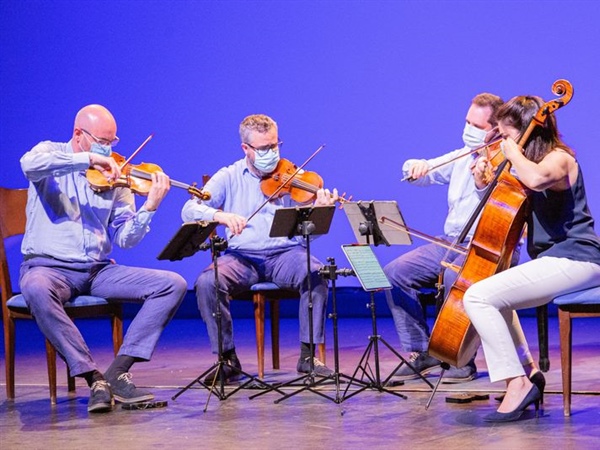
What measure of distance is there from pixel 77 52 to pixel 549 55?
135 inches

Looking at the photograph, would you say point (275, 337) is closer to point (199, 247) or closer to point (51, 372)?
point (199, 247)

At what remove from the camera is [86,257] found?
4.55m

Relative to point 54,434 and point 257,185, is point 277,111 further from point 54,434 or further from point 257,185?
point 54,434

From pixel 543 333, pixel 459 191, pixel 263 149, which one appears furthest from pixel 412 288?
pixel 263 149

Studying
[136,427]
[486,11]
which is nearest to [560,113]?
[486,11]

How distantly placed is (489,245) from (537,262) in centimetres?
19

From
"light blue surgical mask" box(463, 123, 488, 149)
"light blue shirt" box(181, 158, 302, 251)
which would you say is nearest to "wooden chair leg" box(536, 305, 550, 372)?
"light blue surgical mask" box(463, 123, 488, 149)

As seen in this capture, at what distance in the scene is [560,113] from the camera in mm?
6359

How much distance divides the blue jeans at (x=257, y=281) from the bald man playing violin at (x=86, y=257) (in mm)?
343

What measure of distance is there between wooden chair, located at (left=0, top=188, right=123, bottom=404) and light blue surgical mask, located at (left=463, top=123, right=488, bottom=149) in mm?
1816

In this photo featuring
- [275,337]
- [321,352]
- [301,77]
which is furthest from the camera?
[301,77]

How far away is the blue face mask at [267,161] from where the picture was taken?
5.02 metres

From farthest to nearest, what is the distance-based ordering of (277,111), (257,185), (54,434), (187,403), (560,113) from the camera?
(277,111), (560,113), (257,185), (187,403), (54,434)

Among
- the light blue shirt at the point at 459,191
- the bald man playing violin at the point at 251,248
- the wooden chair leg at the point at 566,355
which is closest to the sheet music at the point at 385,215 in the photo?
the bald man playing violin at the point at 251,248
